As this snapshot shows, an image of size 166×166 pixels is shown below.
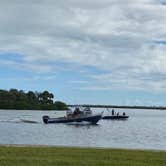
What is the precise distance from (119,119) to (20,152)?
349ft

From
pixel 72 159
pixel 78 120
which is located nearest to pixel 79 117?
pixel 78 120

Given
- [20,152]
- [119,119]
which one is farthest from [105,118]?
[20,152]

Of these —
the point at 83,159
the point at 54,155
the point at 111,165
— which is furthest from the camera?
the point at 54,155

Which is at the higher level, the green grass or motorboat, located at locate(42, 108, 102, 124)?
motorboat, located at locate(42, 108, 102, 124)

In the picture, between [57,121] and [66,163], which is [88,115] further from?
[66,163]

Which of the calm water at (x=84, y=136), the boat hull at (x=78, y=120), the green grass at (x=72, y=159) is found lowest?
the calm water at (x=84, y=136)

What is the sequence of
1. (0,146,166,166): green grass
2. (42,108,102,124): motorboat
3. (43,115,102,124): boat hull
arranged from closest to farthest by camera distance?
(0,146,166,166): green grass → (43,115,102,124): boat hull → (42,108,102,124): motorboat

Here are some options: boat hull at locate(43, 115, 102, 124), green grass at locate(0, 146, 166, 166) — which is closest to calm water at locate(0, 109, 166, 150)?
boat hull at locate(43, 115, 102, 124)

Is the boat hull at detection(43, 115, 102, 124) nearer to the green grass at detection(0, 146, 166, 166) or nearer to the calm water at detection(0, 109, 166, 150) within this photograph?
the calm water at detection(0, 109, 166, 150)

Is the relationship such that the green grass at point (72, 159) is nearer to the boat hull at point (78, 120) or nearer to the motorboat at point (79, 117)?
the boat hull at point (78, 120)

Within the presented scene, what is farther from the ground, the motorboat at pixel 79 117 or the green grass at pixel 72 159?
the motorboat at pixel 79 117

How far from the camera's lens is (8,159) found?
16672 millimetres

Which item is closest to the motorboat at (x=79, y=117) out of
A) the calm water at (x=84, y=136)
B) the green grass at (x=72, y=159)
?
the calm water at (x=84, y=136)

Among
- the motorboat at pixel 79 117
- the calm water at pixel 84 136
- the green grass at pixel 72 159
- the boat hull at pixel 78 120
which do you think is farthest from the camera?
the motorboat at pixel 79 117
